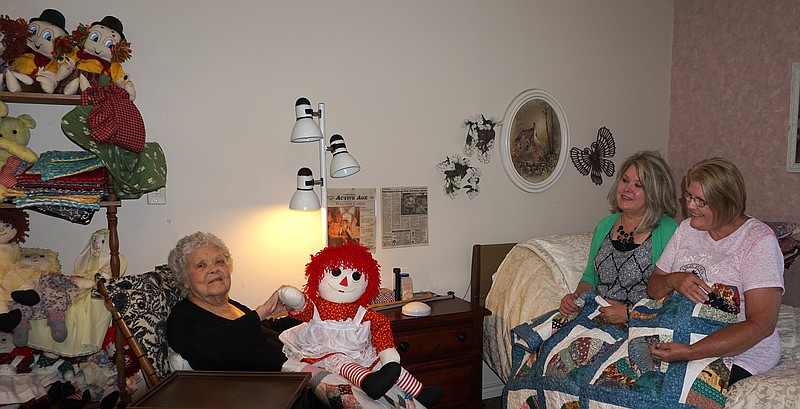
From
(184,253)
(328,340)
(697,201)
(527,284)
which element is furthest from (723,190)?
(184,253)

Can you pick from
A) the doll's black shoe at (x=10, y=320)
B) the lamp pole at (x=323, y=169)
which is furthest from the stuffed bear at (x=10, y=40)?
the lamp pole at (x=323, y=169)

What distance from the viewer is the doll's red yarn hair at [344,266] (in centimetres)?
227

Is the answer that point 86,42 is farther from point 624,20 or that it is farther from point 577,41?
point 624,20

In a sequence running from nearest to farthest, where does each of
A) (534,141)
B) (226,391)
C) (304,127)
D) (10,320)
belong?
(226,391)
(10,320)
(304,127)
(534,141)

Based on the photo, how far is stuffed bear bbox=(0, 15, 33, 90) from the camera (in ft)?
6.51

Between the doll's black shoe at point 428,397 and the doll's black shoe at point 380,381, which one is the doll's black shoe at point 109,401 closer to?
the doll's black shoe at point 380,381

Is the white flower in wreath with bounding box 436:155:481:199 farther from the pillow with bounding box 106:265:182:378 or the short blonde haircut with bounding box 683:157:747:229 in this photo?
the pillow with bounding box 106:265:182:378

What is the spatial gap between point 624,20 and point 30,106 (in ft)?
11.3

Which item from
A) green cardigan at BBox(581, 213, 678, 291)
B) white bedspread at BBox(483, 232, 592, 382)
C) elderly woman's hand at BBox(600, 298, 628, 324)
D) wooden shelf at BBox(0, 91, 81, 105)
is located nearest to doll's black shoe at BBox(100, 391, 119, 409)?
wooden shelf at BBox(0, 91, 81, 105)

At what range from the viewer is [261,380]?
5.82ft

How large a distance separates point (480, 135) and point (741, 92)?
1732mm

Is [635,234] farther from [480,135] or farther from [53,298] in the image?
[53,298]

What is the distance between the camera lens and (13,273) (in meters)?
2.02

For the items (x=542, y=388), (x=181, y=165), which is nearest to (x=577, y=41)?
(x=542, y=388)
